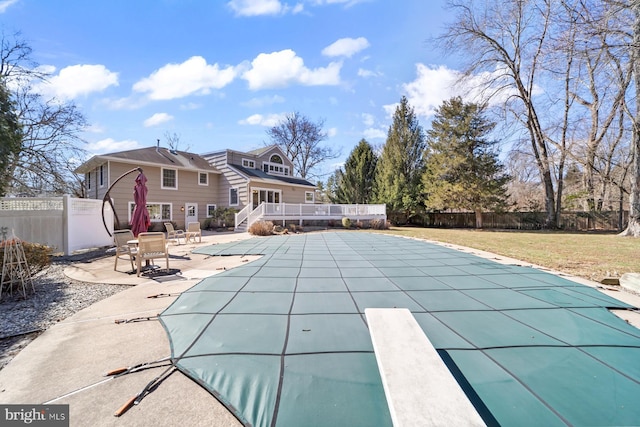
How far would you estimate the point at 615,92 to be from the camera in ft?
46.3

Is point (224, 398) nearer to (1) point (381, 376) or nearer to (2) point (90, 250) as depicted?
(1) point (381, 376)

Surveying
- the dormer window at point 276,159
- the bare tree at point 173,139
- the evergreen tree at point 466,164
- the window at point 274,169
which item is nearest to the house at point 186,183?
the window at point 274,169

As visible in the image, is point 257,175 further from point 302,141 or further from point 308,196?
point 302,141

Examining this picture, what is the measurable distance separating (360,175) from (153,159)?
18150 mm

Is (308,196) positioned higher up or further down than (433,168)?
further down

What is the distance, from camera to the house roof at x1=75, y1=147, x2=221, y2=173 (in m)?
14.3

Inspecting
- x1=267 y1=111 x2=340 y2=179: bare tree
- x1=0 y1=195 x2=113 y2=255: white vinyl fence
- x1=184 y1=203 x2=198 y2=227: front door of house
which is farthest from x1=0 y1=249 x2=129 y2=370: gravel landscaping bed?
x1=267 y1=111 x2=340 y2=179: bare tree

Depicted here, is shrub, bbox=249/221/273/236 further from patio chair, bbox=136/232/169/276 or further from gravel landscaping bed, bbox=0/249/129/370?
gravel landscaping bed, bbox=0/249/129/370

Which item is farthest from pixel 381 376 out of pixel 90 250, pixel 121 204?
pixel 121 204

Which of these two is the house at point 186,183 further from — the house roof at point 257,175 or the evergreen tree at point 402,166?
the evergreen tree at point 402,166

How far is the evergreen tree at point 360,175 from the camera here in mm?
27359

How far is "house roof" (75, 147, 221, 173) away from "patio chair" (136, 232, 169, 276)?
1145cm

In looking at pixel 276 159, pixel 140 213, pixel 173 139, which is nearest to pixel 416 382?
pixel 140 213

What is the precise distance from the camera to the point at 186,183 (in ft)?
56.3
